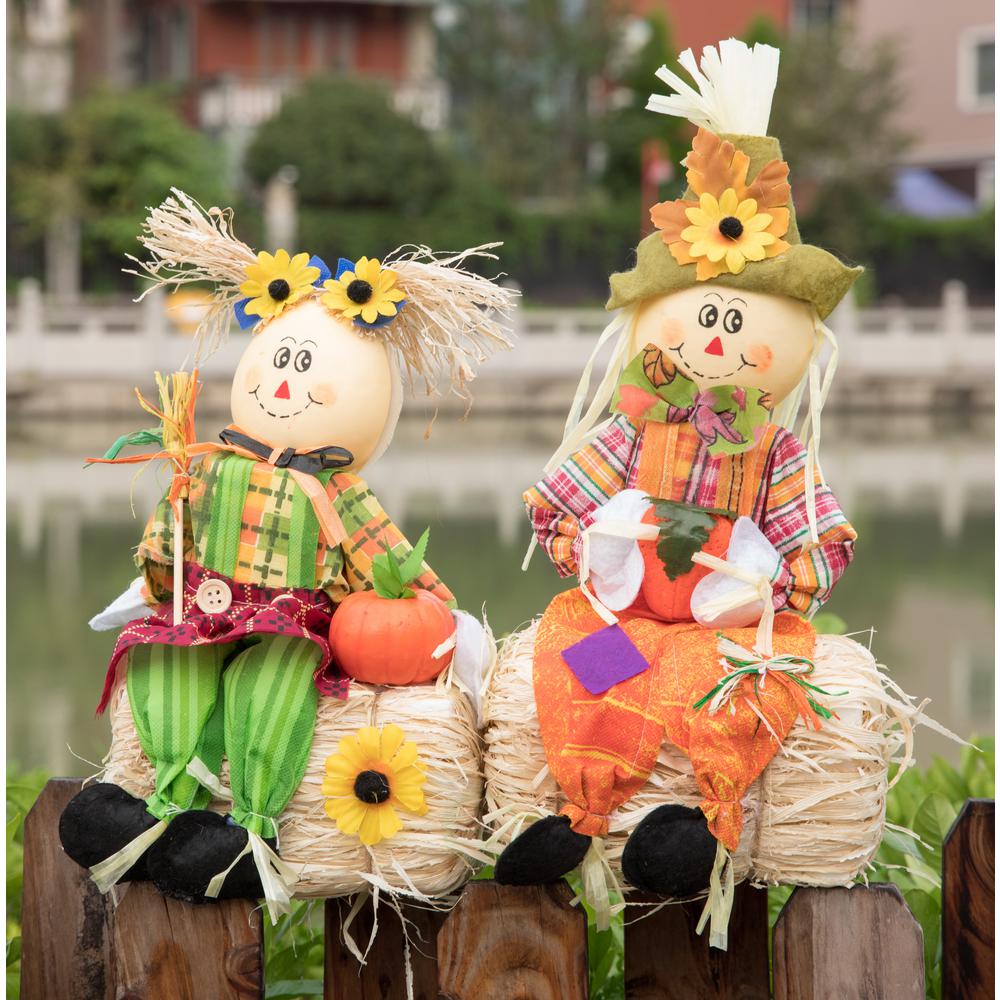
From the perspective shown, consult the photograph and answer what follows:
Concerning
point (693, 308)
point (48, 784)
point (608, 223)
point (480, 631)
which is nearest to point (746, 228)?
point (693, 308)

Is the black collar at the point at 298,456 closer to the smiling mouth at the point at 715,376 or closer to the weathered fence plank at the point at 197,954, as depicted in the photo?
the smiling mouth at the point at 715,376

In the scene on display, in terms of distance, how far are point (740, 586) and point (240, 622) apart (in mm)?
705

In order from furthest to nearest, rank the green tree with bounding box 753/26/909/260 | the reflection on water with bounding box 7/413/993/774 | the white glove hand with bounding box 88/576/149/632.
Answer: the green tree with bounding box 753/26/909/260 < the reflection on water with bounding box 7/413/993/774 < the white glove hand with bounding box 88/576/149/632

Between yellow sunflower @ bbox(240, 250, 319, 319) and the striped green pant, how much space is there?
517mm

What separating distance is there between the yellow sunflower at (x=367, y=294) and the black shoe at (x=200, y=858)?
2.48 feet

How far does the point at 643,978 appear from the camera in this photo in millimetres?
2227

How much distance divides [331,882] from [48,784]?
0.48m

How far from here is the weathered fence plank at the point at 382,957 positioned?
86.7 inches

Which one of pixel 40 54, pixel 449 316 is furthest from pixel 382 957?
pixel 40 54

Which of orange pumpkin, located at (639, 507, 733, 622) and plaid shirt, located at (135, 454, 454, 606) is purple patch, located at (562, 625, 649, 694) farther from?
plaid shirt, located at (135, 454, 454, 606)

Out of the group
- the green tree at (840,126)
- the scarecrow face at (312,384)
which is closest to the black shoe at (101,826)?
the scarecrow face at (312,384)

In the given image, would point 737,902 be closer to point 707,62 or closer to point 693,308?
point 693,308

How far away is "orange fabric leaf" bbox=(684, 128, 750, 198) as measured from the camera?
6.93 feet

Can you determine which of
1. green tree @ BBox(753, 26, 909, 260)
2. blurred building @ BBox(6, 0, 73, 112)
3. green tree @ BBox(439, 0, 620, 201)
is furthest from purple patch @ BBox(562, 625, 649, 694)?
green tree @ BBox(439, 0, 620, 201)
